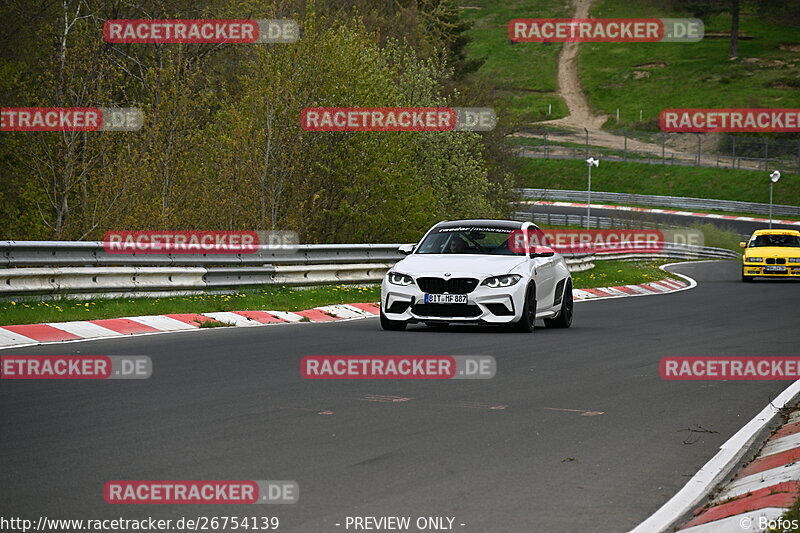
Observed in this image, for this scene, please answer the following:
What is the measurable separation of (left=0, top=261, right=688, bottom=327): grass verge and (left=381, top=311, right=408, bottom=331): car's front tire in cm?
223

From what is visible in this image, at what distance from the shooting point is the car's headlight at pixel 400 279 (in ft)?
53.2

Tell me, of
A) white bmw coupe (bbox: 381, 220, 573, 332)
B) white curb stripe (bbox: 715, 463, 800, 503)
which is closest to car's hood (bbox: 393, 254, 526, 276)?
white bmw coupe (bbox: 381, 220, 573, 332)

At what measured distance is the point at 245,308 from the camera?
62.5 ft

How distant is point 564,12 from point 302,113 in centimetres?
12450

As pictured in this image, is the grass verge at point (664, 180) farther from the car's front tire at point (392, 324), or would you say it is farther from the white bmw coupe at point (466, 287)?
the car's front tire at point (392, 324)

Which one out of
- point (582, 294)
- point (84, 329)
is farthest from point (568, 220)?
point (84, 329)

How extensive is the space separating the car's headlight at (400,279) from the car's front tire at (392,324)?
0.48 metres

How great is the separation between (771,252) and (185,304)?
2221cm

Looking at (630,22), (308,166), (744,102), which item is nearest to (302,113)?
(308,166)

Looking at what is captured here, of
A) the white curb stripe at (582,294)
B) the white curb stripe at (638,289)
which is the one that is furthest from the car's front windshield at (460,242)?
the white curb stripe at (638,289)

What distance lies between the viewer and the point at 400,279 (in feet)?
53.6

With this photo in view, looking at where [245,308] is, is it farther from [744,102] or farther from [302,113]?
[744,102]

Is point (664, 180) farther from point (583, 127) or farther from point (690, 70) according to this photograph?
point (690, 70)

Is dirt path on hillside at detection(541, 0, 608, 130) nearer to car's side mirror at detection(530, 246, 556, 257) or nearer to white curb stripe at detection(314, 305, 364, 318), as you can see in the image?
→ white curb stripe at detection(314, 305, 364, 318)
